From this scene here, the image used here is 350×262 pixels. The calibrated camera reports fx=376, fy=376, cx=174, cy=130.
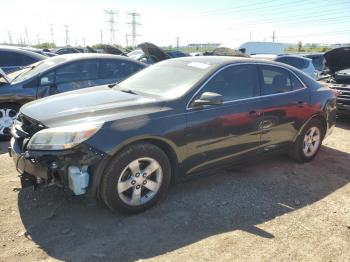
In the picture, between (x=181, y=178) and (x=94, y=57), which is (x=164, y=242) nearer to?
(x=181, y=178)

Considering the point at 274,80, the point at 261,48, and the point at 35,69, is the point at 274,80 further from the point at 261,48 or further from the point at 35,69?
the point at 261,48

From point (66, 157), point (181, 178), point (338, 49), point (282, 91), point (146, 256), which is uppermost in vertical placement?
point (338, 49)

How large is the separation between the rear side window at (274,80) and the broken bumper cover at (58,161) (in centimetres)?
246

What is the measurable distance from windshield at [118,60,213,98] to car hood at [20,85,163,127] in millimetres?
250

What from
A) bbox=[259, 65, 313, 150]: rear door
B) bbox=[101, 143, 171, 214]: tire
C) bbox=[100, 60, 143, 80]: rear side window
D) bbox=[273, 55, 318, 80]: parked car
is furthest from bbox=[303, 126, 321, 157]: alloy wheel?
bbox=[273, 55, 318, 80]: parked car

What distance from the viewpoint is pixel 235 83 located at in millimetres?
4559

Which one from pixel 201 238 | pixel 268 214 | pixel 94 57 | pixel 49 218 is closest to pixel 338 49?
pixel 94 57

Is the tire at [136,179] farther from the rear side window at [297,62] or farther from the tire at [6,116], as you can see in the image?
the rear side window at [297,62]

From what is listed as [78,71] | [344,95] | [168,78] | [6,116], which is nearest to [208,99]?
[168,78]

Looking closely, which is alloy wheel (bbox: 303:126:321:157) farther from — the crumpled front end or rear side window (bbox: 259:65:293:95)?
the crumpled front end

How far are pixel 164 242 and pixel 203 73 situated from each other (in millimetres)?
1955

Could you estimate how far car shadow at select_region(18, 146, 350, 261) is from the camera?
10.8 ft

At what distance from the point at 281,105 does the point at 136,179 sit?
91.9 inches

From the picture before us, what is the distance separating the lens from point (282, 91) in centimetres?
509
